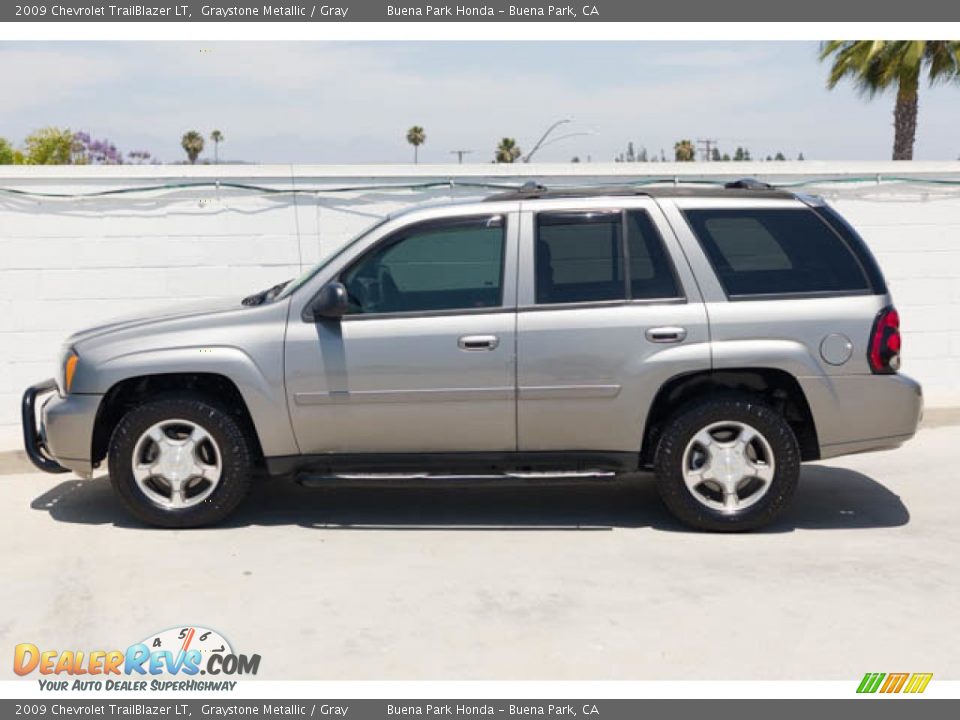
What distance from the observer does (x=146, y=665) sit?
4.84m

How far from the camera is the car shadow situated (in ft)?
22.6

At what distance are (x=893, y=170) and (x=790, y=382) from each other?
173 inches

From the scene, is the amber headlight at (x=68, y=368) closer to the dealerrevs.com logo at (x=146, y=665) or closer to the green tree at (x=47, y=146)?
the dealerrevs.com logo at (x=146, y=665)

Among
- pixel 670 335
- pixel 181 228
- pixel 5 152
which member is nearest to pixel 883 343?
pixel 670 335

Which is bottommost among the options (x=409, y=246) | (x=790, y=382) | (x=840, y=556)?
(x=840, y=556)

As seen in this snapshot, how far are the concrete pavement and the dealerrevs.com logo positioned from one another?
88mm

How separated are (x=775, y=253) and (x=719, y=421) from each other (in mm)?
989

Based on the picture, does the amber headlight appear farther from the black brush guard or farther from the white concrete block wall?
the white concrete block wall

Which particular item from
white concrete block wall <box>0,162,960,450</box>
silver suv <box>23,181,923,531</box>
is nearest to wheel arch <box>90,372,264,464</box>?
silver suv <box>23,181,923,531</box>

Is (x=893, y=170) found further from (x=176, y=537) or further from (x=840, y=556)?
(x=176, y=537)

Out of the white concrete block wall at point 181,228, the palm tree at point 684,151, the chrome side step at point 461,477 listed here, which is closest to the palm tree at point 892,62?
the white concrete block wall at point 181,228

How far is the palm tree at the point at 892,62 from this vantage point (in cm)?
2034
